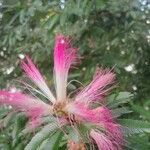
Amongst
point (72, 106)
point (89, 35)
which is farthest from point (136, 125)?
point (89, 35)

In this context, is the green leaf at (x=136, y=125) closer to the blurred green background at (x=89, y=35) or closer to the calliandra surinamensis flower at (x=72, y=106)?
the calliandra surinamensis flower at (x=72, y=106)

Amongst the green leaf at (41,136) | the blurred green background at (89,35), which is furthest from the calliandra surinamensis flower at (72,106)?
the blurred green background at (89,35)

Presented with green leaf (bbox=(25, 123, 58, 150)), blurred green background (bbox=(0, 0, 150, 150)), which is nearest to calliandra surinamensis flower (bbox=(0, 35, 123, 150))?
green leaf (bbox=(25, 123, 58, 150))

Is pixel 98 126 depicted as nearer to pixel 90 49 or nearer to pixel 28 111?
pixel 28 111

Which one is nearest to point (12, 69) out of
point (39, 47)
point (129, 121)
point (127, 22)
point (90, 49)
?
point (39, 47)

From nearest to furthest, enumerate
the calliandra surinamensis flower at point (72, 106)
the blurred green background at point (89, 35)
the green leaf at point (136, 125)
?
the calliandra surinamensis flower at point (72, 106) → the green leaf at point (136, 125) → the blurred green background at point (89, 35)

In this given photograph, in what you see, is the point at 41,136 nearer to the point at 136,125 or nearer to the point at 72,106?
the point at 72,106

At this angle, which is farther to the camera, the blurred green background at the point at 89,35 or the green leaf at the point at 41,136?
the blurred green background at the point at 89,35

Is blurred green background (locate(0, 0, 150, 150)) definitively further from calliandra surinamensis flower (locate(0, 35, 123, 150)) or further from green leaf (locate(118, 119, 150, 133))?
calliandra surinamensis flower (locate(0, 35, 123, 150))
